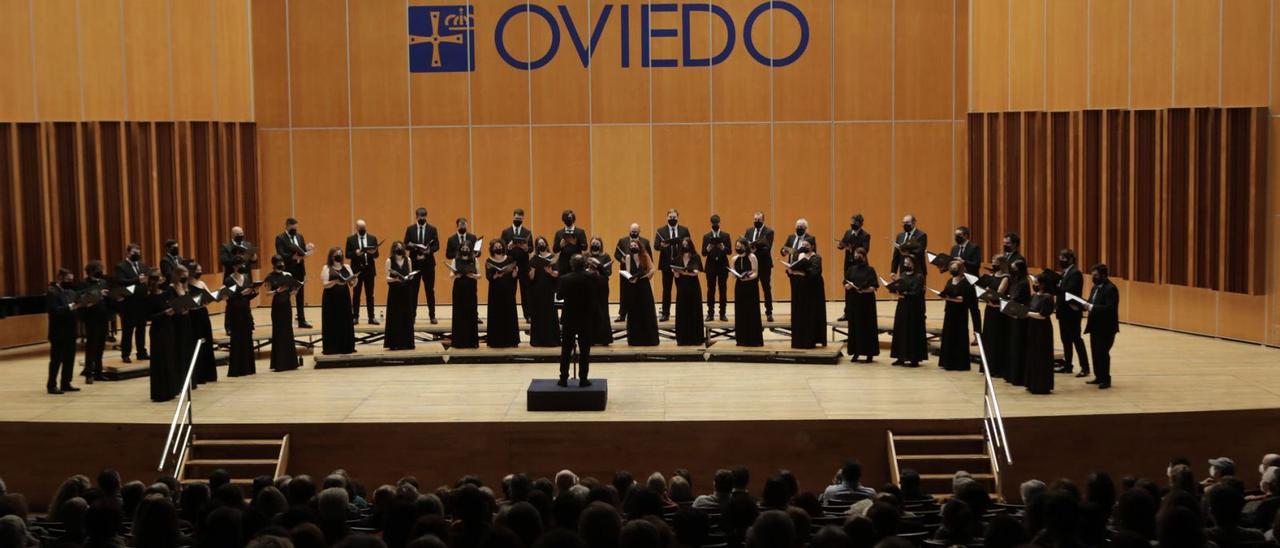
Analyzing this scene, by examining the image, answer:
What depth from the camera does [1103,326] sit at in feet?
43.2

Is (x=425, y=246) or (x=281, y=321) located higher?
(x=425, y=246)

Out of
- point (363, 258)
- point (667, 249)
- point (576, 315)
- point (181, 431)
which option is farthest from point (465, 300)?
point (181, 431)

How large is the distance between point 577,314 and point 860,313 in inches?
153

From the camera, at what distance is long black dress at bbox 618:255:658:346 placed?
15391mm

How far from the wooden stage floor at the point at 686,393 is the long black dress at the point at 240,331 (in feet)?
0.80

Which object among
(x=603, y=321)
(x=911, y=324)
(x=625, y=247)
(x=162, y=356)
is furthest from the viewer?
(x=625, y=247)

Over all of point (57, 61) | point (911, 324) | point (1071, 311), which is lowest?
point (911, 324)

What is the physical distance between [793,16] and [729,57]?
114 cm

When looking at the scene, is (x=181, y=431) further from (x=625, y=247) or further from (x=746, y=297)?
(x=746, y=297)

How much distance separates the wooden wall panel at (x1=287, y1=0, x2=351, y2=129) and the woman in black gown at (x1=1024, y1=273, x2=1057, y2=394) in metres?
11.5

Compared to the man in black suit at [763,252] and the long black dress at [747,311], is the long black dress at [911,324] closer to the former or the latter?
the long black dress at [747,311]

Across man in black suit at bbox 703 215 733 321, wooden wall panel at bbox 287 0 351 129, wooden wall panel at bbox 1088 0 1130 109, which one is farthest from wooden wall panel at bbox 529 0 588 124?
wooden wall panel at bbox 1088 0 1130 109

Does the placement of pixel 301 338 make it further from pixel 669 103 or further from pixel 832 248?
pixel 832 248

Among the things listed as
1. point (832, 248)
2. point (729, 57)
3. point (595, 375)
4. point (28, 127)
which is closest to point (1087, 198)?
point (832, 248)
